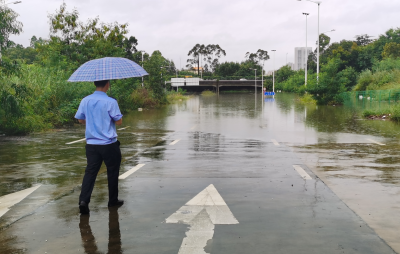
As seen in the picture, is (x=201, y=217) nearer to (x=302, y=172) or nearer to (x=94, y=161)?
(x=94, y=161)

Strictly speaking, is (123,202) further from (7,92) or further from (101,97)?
(7,92)

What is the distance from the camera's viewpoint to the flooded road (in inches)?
190

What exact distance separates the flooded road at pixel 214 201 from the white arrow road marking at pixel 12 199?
4 cm

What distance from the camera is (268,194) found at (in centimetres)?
700

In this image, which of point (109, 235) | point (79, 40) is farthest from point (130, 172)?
point (79, 40)

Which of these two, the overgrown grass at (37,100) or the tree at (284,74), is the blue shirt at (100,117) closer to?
the overgrown grass at (37,100)

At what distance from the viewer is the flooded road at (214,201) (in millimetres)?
4836

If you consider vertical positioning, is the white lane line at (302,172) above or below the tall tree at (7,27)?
below

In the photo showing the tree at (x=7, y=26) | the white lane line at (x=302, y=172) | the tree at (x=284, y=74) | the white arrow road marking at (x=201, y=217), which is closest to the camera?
the white arrow road marking at (x=201, y=217)

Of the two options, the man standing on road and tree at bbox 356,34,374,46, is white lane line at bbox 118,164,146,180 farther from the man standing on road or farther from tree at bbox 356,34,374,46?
tree at bbox 356,34,374,46

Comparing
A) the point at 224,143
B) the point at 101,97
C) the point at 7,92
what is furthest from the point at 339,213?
the point at 7,92

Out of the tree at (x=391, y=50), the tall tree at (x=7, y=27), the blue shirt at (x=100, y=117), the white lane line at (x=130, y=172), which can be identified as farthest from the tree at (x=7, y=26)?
the tree at (x=391, y=50)

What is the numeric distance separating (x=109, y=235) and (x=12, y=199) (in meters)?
2.54

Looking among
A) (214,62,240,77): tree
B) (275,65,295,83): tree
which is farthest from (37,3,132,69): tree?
(214,62,240,77): tree
